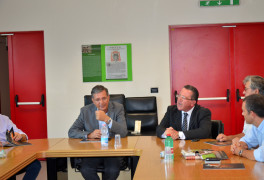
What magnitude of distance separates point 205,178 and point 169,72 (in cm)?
392

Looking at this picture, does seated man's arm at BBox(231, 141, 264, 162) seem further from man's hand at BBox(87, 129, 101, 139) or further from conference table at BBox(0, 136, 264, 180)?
man's hand at BBox(87, 129, 101, 139)

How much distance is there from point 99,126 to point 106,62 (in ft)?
7.42

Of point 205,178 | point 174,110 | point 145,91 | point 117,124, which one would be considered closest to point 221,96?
point 145,91

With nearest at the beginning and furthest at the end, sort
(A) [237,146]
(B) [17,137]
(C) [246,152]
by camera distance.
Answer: (C) [246,152] < (A) [237,146] < (B) [17,137]

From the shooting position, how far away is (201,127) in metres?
3.75

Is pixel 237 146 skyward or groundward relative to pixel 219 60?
groundward

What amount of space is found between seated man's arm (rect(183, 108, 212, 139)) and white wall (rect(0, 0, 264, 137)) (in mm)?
2189

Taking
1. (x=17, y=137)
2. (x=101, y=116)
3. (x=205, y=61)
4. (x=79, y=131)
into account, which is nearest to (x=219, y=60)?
(x=205, y=61)

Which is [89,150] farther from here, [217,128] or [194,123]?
[217,128]

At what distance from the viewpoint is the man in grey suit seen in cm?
369

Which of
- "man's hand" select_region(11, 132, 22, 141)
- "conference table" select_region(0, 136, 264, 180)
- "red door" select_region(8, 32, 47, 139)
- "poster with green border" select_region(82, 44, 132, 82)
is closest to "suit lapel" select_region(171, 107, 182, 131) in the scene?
"conference table" select_region(0, 136, 264, 180)

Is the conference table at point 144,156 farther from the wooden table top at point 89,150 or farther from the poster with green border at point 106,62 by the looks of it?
the poster with green border at point 106,62

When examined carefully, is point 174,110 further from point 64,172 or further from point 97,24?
point 97,24

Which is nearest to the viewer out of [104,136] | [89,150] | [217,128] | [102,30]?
[89,150]
